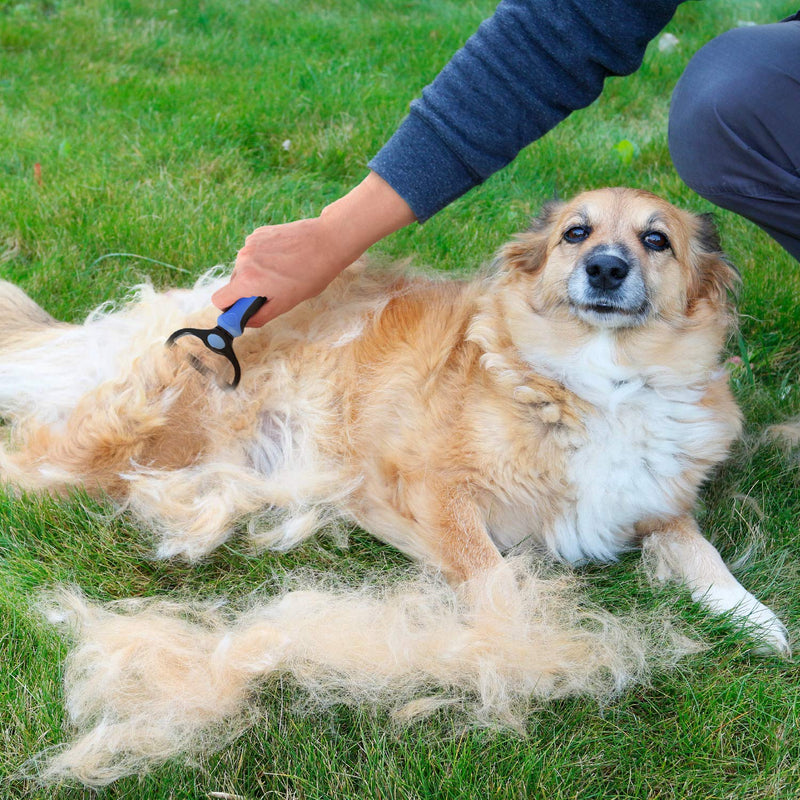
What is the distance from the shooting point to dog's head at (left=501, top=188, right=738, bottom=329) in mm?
2293

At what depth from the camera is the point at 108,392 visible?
101 inches

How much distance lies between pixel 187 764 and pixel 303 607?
475 millimetres

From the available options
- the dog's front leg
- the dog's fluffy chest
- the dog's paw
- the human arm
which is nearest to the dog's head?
the dog's fluffy chest

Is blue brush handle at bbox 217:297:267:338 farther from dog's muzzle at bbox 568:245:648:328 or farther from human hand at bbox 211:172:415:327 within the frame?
dog's muzzle at bbox 568:245:648:328

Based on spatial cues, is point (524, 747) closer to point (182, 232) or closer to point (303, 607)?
point (303, 607)

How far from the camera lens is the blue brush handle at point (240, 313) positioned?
229 centimetres

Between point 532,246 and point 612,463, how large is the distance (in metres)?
0.75

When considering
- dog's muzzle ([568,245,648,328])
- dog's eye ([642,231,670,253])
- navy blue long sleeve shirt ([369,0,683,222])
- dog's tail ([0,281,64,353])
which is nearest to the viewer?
navy blue long sleeve shirt ([369,0,683,222])

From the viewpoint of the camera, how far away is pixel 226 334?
237cm

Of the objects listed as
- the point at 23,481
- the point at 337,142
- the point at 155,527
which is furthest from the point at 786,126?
the point at 337,142

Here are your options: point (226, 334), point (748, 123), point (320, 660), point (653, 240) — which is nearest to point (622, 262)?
point (653, 240)

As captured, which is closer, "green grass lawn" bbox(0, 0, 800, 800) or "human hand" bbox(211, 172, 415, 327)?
"green grass lawn" bbox(0, 0, 800, 800)

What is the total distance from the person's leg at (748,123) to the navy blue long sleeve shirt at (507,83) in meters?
0.25

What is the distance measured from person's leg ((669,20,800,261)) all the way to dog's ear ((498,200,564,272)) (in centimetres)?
43
